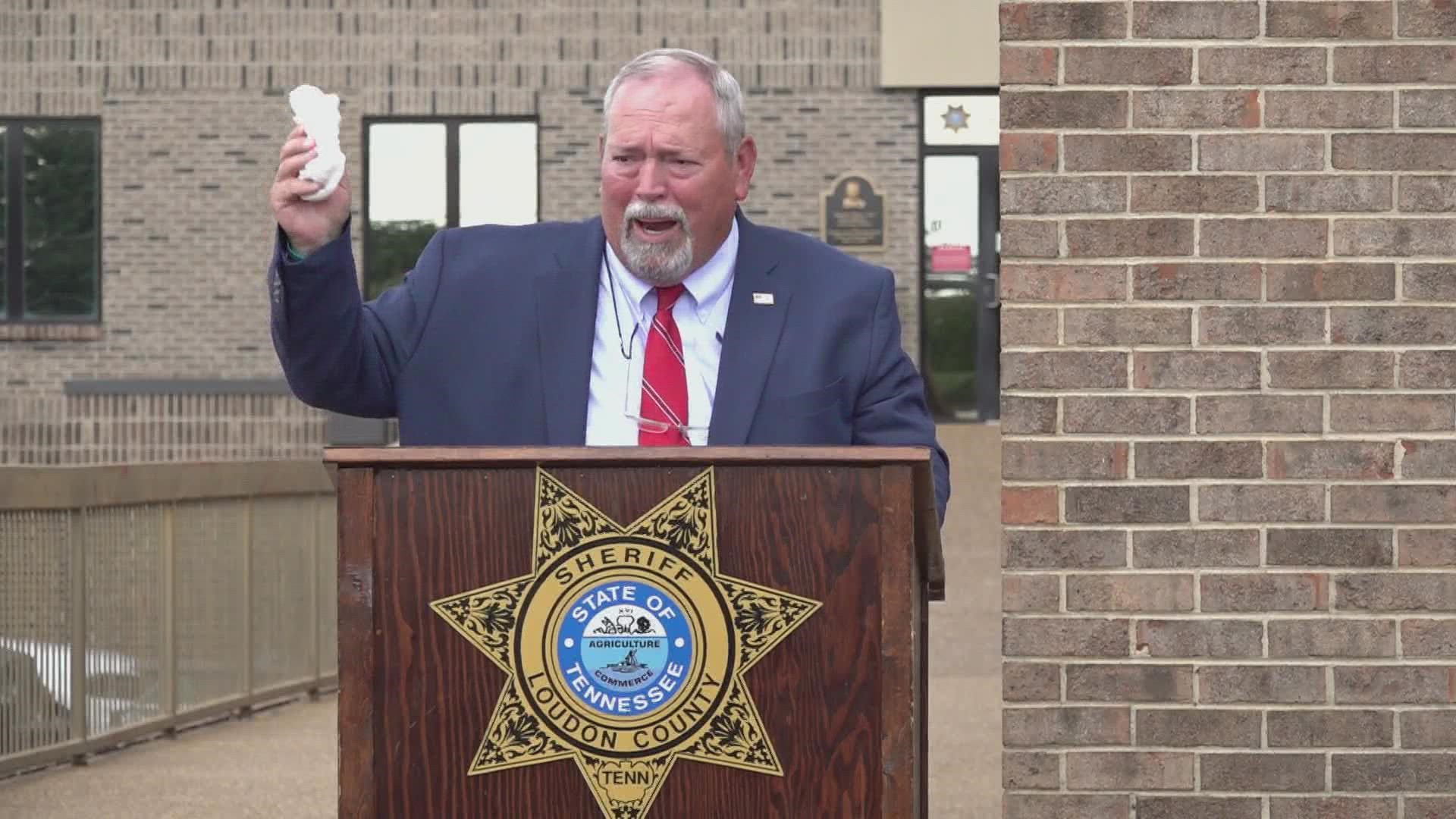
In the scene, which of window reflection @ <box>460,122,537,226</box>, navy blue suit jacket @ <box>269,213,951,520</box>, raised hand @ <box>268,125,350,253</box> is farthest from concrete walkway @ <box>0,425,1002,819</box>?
window reflection @ <box>460,122,537,226</box>

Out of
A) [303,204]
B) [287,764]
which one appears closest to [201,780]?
[287,764]

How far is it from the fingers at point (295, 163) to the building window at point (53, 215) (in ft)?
49.5

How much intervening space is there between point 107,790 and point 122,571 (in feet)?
4.39

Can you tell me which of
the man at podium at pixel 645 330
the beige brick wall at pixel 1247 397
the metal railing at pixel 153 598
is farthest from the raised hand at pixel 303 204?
the metal railing at pixel 153 598

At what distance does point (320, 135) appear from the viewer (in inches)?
125

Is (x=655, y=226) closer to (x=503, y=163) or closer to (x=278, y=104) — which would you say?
(x=503, y=163)

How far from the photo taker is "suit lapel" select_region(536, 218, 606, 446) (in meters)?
3.64

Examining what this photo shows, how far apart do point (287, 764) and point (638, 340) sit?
6279 mm

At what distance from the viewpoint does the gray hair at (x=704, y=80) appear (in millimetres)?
3699

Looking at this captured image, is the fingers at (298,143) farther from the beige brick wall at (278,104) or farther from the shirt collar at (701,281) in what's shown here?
the beige brick wall at (278,104)

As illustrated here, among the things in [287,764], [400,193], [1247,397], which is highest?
[400,193]

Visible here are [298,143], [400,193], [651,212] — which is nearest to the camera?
[298,143]

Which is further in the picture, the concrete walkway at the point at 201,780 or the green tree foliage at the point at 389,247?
the green tree foliage at the point at 389,247

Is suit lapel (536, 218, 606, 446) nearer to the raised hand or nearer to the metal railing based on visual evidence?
the raised hand
